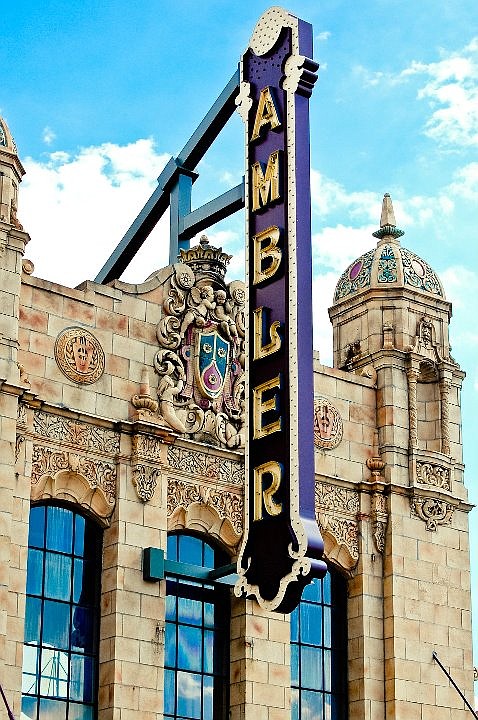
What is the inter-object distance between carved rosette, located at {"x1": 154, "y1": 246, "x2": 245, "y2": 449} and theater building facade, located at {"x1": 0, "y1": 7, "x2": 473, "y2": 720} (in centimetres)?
4

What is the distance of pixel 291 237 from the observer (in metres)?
27.6

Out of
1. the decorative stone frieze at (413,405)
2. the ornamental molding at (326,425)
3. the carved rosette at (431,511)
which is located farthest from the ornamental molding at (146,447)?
the decorative stone frieze at (413,405)

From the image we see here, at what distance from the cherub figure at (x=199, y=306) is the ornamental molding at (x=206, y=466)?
2.27 metres

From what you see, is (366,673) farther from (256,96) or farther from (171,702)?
(256,96)

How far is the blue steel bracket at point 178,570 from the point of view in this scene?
2762cm

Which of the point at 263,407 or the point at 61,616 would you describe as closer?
the point at 263,407

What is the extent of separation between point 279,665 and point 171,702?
216cm

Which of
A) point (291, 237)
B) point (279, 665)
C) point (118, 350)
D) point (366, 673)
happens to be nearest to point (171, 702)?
point (279, 665)

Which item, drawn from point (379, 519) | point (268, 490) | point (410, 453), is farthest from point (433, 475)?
point (268, 490)

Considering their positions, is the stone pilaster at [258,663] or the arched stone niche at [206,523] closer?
→ the stone pilaster at [258,663]

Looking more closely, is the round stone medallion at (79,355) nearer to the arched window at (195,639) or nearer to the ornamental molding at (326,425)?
the arched window at (195,639)

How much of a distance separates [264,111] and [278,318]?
4.07m

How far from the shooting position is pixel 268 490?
26.5 meters

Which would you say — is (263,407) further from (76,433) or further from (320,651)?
(320,651)
